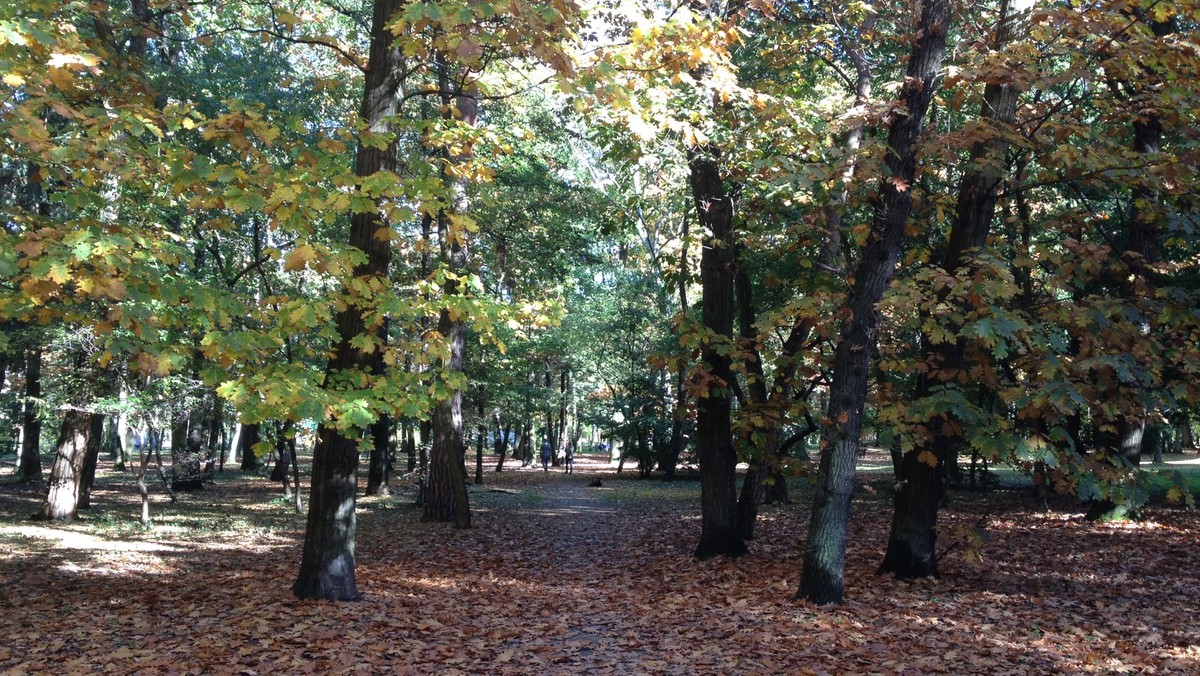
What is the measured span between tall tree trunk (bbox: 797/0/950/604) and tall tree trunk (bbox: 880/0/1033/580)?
1.00 meters

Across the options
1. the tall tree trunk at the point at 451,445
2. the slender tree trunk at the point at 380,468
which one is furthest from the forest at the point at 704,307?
the slender tree trunk at the point at 380,468

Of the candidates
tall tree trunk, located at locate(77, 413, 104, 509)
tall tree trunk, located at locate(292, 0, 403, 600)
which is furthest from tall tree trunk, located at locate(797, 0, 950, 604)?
tall tree trunk, located at locate(77, 413, 104, 509)

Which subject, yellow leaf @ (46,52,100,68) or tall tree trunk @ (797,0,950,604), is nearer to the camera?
yellow leaf @ (46,52,100,68)

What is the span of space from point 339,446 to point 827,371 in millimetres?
5605

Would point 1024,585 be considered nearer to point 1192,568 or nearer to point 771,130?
point 1192,568

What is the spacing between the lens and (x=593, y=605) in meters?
8.21

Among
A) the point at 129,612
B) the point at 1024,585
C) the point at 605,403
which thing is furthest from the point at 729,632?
the point at 605,403

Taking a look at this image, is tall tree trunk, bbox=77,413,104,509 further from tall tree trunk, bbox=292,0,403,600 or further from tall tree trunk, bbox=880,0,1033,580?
tall tree trunk, bbox=880,0,1033,580

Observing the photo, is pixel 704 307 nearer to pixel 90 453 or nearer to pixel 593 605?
pixel 593 605

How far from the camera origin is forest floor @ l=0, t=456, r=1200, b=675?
19.3 feet

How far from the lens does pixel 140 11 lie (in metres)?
13.1

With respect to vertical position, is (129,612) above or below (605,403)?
below

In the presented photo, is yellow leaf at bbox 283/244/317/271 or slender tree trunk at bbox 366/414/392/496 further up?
yellow leaf at bbox 283/244/317/271

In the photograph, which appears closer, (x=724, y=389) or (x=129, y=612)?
(x=129, y=612)
